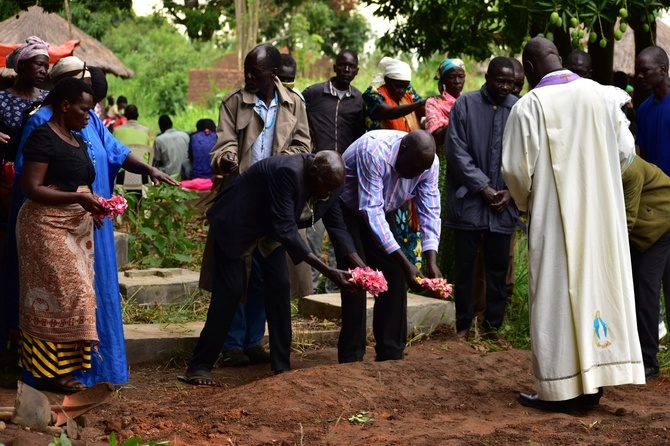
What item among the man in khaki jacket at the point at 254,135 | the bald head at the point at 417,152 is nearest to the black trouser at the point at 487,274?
the man in khaki jacket at the point at 254,135

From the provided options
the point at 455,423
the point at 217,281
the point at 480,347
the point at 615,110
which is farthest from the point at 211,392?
the point at 615,110

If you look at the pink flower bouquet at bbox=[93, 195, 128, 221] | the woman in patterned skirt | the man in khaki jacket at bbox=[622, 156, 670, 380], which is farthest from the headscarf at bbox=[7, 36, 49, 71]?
the man in khaki jacket at bbox=[622, 156, 670, 380]

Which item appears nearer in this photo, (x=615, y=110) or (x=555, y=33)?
(x=615, y=110)

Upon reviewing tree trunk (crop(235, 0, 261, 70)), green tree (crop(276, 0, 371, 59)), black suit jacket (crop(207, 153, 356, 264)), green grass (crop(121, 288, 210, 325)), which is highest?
green tree (crop(276, 0, 371, 59))

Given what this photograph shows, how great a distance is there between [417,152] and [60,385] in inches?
96.3

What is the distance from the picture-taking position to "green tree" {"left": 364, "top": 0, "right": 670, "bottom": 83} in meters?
7.56

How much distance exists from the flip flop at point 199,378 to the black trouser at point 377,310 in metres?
0.84

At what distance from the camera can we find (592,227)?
5.28 meters

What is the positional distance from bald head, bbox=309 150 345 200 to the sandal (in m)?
1.80

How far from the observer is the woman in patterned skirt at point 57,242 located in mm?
5535

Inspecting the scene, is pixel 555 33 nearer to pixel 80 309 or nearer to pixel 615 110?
pixel 615 110

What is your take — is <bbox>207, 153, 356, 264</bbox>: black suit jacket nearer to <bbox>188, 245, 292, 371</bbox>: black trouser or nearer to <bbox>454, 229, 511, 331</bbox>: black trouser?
<bbox>188, 245, 292, 371</bbox>: black trouser

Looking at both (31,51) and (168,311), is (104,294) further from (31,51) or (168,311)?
(168,311)

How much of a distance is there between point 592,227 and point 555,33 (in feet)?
15.9
